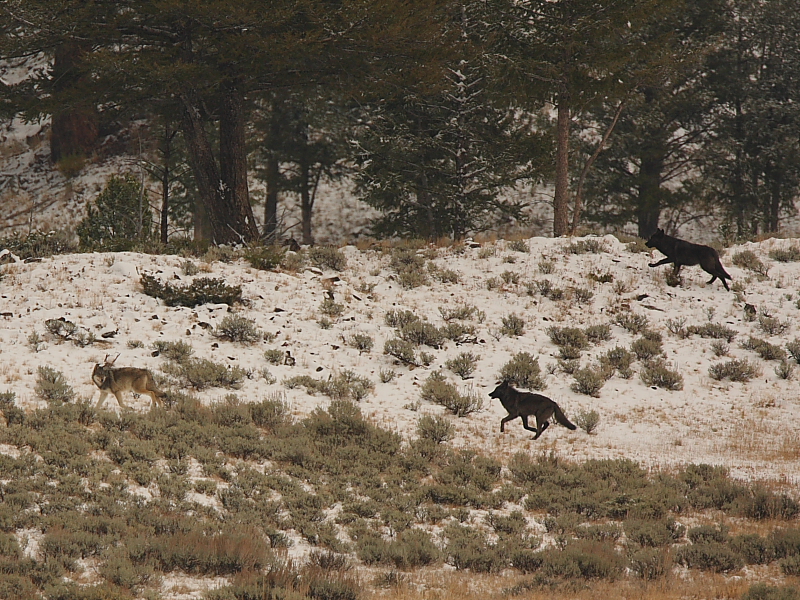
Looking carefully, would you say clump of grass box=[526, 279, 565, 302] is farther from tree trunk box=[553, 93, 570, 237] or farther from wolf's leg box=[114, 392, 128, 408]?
wolf's leg box=[114, 392, 128, 408]

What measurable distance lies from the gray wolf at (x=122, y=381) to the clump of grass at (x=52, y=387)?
1.22ft

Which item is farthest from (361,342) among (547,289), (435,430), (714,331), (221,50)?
(221,50)

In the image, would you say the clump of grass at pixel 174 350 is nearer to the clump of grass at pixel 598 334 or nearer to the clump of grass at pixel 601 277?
the clump of grass at pixel 598 334

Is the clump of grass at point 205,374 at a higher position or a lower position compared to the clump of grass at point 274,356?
lower

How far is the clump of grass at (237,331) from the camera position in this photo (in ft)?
41.6

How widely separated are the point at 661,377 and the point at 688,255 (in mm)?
4708

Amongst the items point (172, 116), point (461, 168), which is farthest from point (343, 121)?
point (172, 116)

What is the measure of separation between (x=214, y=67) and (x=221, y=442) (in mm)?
10654

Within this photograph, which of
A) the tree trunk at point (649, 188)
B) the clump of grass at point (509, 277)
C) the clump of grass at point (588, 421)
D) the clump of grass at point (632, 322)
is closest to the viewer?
the clump of grass at point (588, 421)

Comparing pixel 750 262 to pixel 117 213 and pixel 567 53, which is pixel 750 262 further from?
pixel 117 213

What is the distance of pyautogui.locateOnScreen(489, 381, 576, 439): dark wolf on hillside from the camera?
10.2 m

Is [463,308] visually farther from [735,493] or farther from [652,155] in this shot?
[652,155]

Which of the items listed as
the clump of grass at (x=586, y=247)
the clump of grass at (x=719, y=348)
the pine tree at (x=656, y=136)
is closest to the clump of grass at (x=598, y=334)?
the clump of grass at (x=719, y=348)

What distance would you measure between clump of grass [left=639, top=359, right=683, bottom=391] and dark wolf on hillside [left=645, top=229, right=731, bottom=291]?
3.90m
